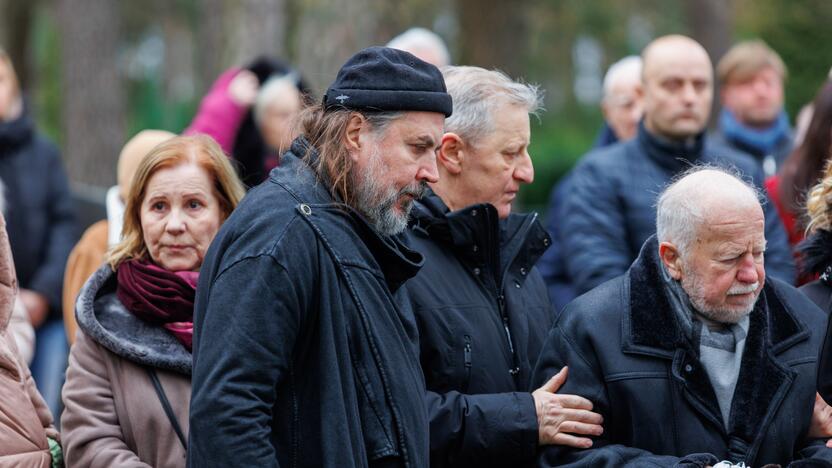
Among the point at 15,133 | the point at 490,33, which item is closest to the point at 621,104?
the point at 15,133

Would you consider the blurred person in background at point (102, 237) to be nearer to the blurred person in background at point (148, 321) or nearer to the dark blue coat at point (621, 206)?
the blurred person in background at point (148, 321)

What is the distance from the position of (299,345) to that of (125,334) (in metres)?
0.95

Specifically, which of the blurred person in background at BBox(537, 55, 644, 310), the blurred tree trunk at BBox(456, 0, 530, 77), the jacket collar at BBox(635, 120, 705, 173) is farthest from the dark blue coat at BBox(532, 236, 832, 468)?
the blurred tree trunk at BBox(456, 0, 530, 77)

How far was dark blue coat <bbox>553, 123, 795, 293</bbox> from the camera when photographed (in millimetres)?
5379

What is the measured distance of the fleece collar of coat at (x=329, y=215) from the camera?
315cm

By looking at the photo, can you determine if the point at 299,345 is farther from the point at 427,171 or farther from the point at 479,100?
the point at 479,100

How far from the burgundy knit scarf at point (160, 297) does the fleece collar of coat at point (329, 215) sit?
79 cm

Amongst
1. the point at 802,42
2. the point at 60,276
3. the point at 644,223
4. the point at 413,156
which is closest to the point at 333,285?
the point at 413,156

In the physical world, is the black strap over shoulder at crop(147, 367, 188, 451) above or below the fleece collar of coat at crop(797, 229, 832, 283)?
below

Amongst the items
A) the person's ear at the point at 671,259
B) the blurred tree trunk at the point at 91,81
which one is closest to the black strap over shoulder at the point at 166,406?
the person's ear at the point at 671,259

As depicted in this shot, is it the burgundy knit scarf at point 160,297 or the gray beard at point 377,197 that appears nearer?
the gray beard at point 377,197

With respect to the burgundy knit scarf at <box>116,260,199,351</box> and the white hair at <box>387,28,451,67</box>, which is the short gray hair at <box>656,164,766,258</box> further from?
the white hair at <box>387,28,451,67</box>

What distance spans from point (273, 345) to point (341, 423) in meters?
0.26

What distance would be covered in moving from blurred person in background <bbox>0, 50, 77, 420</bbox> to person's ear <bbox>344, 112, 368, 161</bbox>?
3546 millimetres
